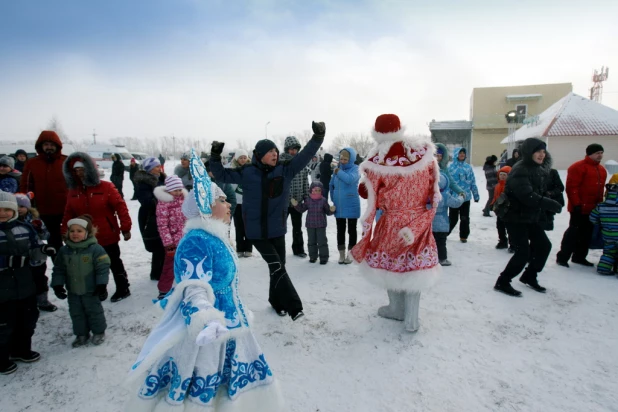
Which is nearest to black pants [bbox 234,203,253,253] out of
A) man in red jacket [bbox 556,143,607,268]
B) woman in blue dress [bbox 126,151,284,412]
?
woman in blue dress [bbox 126,151,284,412]

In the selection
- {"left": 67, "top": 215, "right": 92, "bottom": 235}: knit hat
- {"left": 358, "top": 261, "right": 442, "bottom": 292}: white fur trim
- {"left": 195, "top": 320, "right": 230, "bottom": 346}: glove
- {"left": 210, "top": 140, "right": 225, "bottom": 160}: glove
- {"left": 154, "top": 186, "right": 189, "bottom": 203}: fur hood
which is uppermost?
{"left": 210, "top": 140, "right": 225, "bottom": 160}: glove

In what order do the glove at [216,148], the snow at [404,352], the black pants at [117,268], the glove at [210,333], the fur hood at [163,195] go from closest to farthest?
the glove at [210,333]
the snow at [404,352]
the glove at [216,148]
the fur hood at [163,195]
the black pants at [117,268]

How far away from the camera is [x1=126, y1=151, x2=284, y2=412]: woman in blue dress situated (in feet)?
5.86

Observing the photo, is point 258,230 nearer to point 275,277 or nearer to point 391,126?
point 275,277

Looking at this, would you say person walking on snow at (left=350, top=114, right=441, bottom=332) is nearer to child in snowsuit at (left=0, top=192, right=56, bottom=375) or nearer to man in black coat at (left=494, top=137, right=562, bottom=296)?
man in black coat at (left=494, top=137, right=562, bottom=296)

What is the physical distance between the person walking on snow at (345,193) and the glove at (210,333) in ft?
14.0

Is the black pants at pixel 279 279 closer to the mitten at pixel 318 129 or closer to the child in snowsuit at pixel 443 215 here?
the mitten at pixel 318 129

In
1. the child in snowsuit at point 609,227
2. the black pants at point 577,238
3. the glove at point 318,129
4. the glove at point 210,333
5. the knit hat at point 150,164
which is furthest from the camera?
the black pants at point 577,238

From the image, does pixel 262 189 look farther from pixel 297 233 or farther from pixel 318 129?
pixel 297 233

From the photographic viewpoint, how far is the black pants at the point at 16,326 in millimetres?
3064

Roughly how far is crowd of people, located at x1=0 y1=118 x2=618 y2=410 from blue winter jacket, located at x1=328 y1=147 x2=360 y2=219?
280mm

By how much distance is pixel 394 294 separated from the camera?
388 cm

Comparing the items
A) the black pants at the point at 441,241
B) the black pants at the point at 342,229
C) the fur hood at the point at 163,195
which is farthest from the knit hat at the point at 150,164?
the black pants at the point at 441,241

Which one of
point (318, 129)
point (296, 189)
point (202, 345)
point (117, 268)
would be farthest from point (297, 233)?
point (202, 345)
